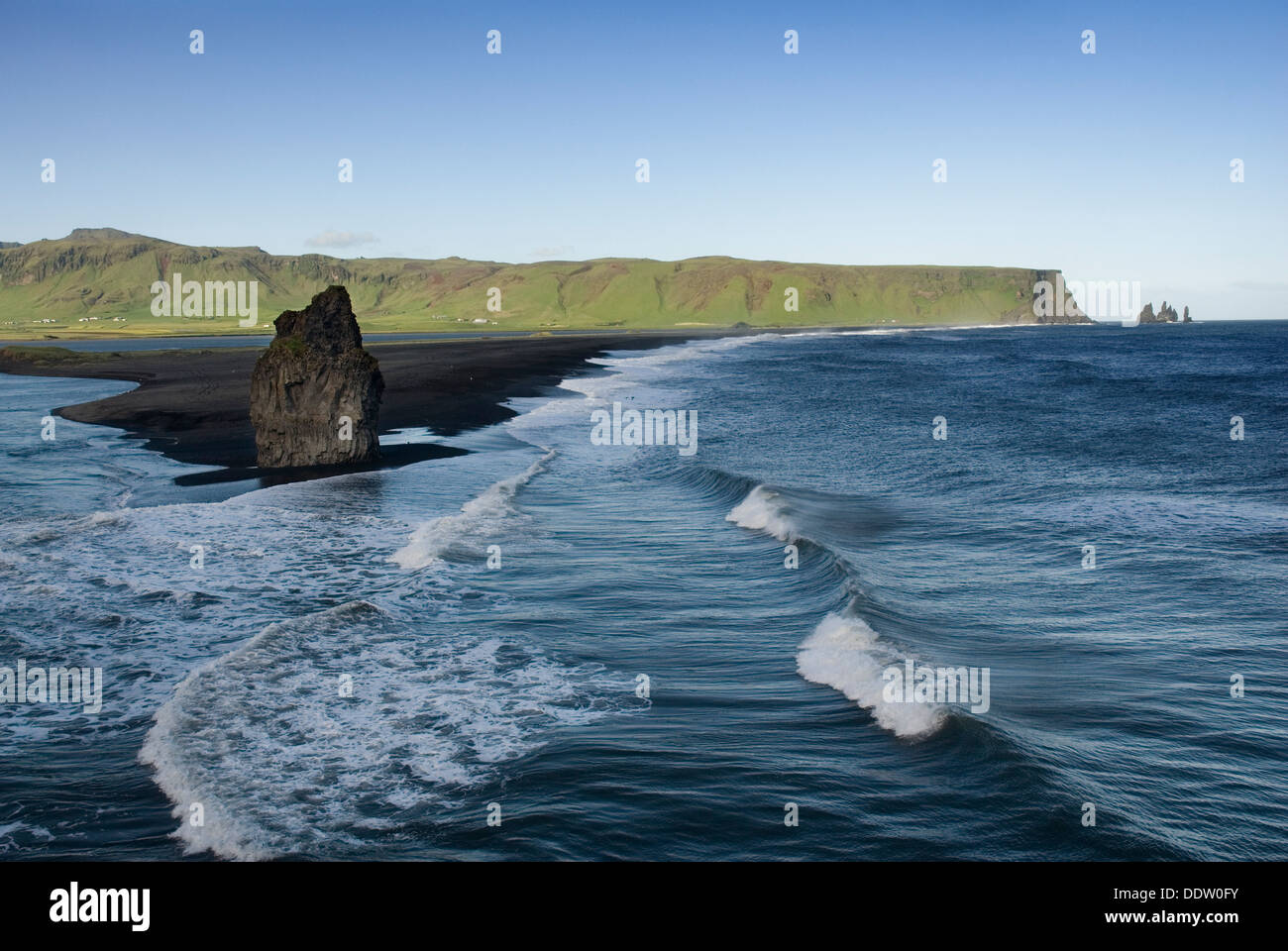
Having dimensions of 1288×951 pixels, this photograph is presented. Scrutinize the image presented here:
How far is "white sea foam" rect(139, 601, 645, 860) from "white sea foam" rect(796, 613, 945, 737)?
301cm

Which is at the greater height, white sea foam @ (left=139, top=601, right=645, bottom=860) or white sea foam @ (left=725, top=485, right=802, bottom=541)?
white sea foam @ (left=725, top=485, right=802, bottom=541)

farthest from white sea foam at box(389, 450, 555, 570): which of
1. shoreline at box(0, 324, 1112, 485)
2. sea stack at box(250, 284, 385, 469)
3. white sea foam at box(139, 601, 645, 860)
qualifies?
shoreline at box(0, 324, 1112, 485)

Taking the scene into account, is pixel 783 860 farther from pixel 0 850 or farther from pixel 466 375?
pixel 466 375

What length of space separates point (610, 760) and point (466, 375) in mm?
68423

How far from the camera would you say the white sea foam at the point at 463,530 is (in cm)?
2266

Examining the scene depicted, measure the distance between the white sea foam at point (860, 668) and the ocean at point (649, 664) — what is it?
6 centimetres

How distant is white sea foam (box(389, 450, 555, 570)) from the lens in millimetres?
22656

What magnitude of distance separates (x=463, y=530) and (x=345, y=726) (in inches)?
487

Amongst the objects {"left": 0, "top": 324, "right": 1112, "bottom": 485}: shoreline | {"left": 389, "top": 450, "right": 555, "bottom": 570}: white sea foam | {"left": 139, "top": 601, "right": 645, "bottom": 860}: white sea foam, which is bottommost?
{"left": 139, "top": 601, "right": 645, "bottom": 860}: white sea foam

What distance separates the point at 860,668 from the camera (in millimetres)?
14867

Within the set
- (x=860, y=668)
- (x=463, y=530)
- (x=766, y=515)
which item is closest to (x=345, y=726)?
(x=860, y=668)

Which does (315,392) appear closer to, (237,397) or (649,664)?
(649,664)

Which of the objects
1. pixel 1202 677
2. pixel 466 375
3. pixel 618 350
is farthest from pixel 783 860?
pixel 618 350

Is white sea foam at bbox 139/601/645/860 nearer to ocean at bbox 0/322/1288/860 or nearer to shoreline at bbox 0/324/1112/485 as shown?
ocean at bbox 0/322/1288/860
